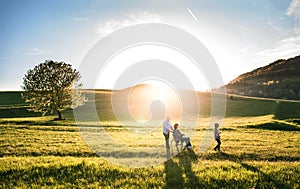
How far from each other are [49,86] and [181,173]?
1749 inches

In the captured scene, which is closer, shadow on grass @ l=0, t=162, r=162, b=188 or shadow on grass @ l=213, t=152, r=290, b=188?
shadow on grass @ l=213, t=152, r=290, b=188

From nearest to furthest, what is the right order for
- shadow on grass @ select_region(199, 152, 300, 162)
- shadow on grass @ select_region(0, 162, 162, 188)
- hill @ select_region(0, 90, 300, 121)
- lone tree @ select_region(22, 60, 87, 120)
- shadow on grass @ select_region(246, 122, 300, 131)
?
shadow on grass @ select_region(0, 162, 162, 188), shadow on grass @ select_region(199, 152, 300, 162), shadow on grass @ select_region(246, 122, 300, 131), lone tree @ select_region(22, 60, 87, 120), hill @ select_region(0, 90, 300, 121)

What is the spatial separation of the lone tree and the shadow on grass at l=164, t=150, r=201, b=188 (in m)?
40.7

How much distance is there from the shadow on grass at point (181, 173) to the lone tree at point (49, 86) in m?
40.7

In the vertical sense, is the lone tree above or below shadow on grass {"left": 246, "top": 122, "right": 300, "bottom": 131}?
above

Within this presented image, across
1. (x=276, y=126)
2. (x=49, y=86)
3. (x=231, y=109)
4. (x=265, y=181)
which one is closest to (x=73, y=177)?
(x=265, y=181)

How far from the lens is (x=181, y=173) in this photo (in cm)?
1155

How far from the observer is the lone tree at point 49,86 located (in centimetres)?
5012

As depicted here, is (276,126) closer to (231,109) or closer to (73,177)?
(231,109)

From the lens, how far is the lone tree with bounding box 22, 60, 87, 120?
50.1m

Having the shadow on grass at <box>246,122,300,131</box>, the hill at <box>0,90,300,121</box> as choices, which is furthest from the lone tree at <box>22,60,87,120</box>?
the shadow on grass at <box>246,122,300,131</box>

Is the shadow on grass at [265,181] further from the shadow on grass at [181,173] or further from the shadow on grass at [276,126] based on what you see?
the shadow on grass at [276,126]

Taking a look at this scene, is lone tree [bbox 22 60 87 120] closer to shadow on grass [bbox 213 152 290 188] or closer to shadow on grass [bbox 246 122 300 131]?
shadow on grass [bbox 246 122 300 131]

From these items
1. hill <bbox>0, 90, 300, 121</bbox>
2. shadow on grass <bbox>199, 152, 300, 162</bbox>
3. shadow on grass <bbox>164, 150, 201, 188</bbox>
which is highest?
hill <bbox>0, 90, 300, 121</bbox>
